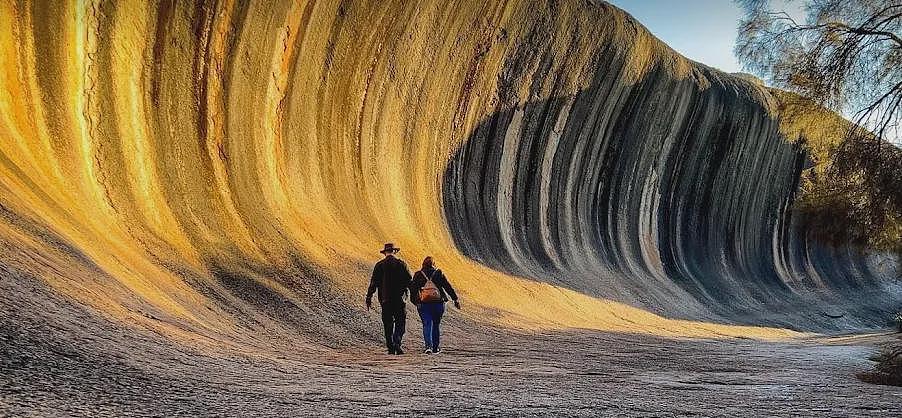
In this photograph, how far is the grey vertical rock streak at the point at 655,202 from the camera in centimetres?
2380

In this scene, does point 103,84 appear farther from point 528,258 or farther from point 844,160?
point 528,258

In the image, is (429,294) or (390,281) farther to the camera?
(429,294)

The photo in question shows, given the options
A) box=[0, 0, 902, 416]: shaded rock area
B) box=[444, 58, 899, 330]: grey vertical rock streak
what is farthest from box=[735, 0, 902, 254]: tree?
box=[444, 58, 899, 330]: grey vertical rock streak

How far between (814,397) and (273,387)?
153 inches

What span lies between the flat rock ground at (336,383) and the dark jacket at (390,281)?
681 mm

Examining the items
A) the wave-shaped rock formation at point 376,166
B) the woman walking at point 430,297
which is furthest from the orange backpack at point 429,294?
the wave-shaped rock formation at point 376,166

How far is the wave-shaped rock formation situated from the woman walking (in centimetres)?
199

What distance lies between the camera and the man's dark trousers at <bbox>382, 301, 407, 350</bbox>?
9.02 metres

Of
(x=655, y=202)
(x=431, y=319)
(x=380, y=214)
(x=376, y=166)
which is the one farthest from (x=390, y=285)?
(x=655, y=202)

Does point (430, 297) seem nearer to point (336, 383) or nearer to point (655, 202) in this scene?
point (336, 383)

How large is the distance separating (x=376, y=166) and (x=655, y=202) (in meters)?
14.9

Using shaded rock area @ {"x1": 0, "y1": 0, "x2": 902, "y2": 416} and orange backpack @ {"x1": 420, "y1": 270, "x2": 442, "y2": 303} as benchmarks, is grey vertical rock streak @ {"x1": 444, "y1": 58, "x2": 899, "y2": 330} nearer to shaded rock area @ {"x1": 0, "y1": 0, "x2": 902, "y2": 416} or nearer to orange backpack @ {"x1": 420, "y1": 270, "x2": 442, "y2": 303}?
shaded rock area @ {"x1": 0, "y1": 0, "x2": 902, "y2": 416}

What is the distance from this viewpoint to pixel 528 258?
23.3 m

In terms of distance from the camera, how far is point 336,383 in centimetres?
591
